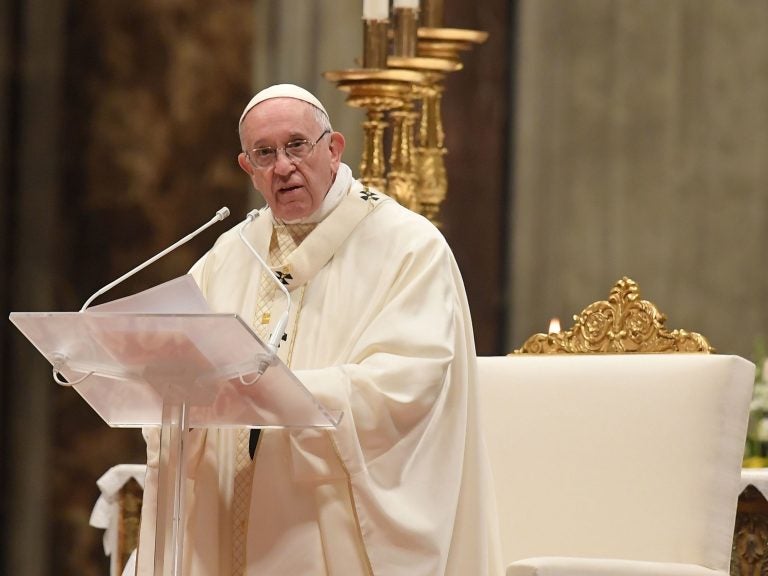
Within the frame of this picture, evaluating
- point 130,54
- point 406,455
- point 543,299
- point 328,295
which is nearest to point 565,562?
point 406,455

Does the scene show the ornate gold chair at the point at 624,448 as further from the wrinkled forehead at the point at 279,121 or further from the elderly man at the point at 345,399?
the wrinkled forehead at the point at 279,121

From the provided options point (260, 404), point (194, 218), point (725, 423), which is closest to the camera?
point (260, 404)

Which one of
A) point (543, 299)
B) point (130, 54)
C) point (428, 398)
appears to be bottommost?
point (543, 299)

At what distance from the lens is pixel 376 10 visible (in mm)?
5387

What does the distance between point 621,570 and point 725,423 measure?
56 cm

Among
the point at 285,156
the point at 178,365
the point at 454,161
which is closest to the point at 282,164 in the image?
the point at 285,156

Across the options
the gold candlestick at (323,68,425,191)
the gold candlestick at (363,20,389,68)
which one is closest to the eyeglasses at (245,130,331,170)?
the gold candlestick at (323,68,425,191)

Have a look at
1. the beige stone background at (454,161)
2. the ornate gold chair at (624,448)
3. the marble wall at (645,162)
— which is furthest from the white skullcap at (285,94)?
the marble wall at (645,162)

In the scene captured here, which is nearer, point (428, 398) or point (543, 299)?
point (428, 398)

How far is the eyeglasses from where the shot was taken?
3.99 meters

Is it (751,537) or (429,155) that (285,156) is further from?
(429,155)

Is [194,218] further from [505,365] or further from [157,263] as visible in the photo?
[505,365]

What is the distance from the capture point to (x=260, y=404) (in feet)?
11.4

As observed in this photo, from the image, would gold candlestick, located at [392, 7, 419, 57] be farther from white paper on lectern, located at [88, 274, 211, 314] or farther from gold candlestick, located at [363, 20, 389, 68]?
white paper on lectern, located at [88, 274, 211, 314]
